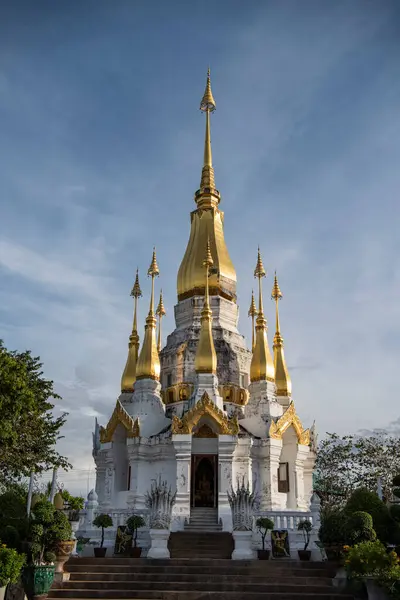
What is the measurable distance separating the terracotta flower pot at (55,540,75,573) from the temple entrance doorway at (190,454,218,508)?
980 centimetres

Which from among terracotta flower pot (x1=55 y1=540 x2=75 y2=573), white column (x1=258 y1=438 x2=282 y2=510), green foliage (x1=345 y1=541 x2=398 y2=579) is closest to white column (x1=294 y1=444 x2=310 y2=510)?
white column (x1=258 y1=438 x2=282 y2=510)

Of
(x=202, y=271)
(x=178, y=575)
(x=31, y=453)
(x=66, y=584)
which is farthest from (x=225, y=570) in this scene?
(x=202, y=271)

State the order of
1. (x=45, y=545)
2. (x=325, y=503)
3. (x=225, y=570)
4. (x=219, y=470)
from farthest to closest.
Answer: (x=325, y=503)
(x=219, y=470)
(x=225, y=570)
(x=45, y=545)

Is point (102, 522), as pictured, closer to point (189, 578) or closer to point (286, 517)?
point (189, 578)

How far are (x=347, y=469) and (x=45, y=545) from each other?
27973 millimetres

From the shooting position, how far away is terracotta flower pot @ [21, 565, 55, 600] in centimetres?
1566

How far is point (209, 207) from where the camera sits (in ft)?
119

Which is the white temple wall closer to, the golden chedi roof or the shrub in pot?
the golden chedi roof

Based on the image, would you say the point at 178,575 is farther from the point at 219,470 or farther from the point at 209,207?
the point at 209,207

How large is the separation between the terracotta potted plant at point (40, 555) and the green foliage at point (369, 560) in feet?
23.7

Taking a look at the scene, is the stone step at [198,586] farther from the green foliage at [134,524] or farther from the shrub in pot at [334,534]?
the green foliage at [134,524]

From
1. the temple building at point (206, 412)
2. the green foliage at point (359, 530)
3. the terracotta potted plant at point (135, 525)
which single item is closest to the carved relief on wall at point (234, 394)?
the temple building at point (206, 412)

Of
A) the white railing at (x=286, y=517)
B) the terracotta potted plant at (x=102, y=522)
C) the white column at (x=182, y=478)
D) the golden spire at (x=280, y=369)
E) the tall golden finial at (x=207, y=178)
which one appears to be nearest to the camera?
the terracotta potted plant at (x=102, y=522)

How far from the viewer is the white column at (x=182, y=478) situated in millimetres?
24359
